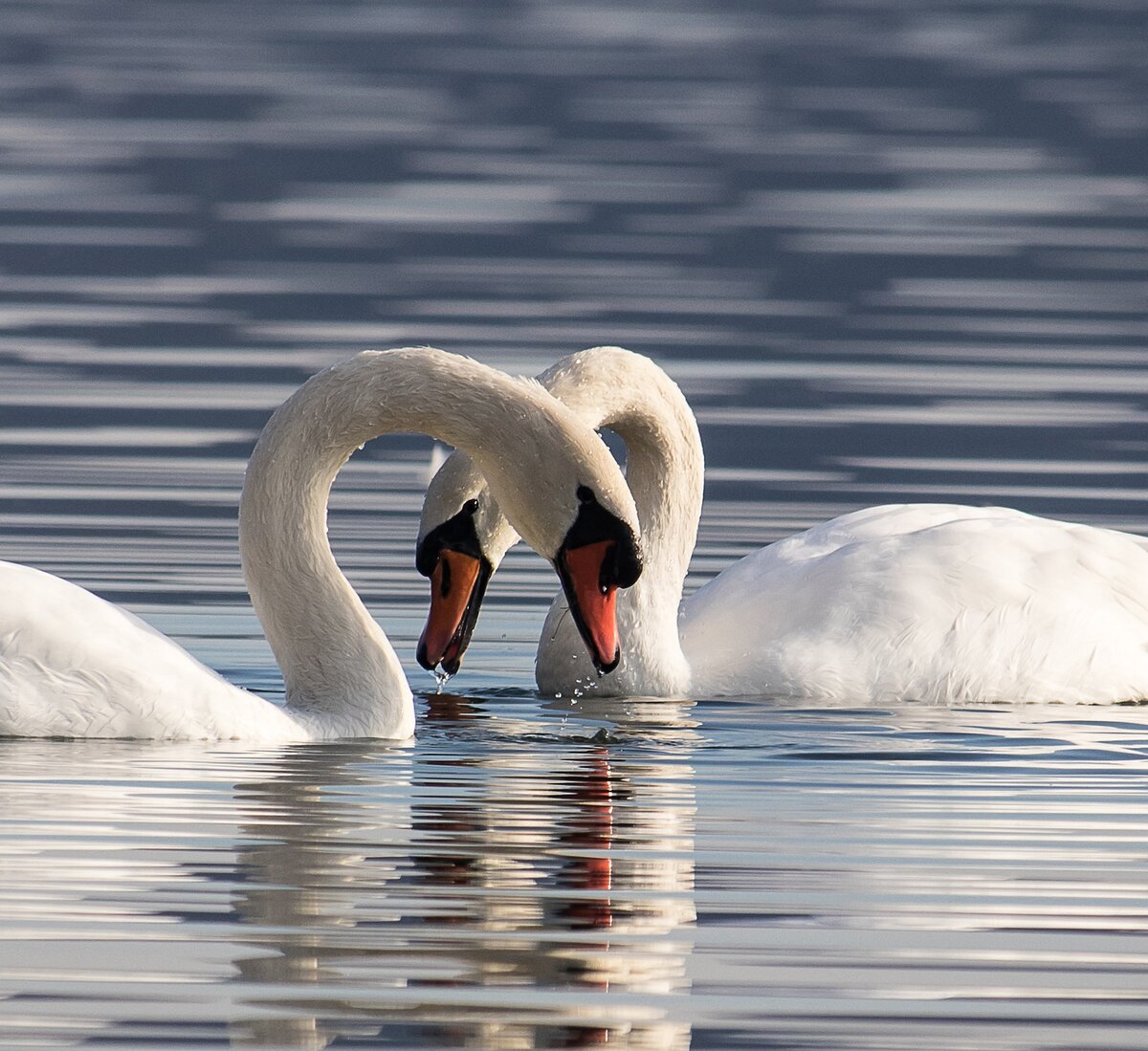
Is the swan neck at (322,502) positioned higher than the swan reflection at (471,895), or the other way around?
the swan neck at (322,502)

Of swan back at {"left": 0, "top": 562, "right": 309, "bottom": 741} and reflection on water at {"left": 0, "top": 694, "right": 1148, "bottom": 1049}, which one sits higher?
swan back at {"left": 0, "top": 562, "right": 309, "bottom": 741}

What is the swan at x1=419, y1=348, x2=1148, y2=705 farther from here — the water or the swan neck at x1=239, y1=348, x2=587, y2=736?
the swan neck at x1=239, y1=348, x2=587, y2=736

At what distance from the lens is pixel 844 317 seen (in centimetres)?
2091

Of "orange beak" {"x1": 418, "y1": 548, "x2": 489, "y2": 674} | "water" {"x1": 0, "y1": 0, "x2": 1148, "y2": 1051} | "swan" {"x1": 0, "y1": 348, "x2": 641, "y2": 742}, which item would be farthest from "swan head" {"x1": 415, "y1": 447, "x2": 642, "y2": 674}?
"swan" {"x1": 0, "y1": 348, "x2": 641, "y2": 742}

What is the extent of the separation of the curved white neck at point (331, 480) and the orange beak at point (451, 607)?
0.85 meters

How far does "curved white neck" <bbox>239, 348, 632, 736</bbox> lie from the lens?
10.3m

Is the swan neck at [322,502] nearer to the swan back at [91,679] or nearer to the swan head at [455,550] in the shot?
the swan back at [91,679]

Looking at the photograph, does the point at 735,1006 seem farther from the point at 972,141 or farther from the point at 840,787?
the point at 972,141

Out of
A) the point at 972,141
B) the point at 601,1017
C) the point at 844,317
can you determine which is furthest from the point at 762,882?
the point at 972,141

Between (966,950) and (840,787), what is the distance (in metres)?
2.21

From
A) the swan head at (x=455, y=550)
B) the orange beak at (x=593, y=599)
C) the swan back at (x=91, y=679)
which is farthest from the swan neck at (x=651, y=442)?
the swan back at (x=91, y=679)

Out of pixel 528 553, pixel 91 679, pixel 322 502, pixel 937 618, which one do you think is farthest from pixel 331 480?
pixel 528 553

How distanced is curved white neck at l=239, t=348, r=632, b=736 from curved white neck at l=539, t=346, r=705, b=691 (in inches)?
58.3

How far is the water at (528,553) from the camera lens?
7.05 meters
